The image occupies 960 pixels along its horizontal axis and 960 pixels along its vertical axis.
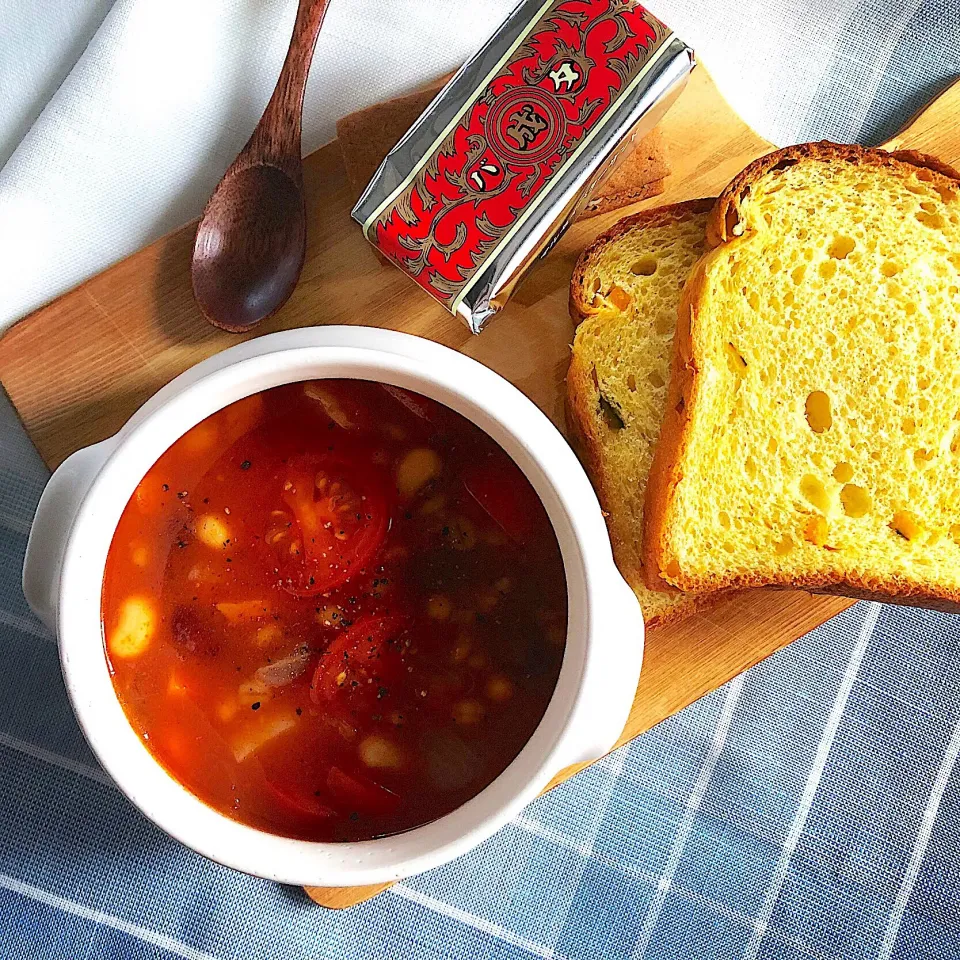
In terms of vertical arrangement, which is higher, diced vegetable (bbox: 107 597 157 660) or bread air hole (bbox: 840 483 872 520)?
diced vegetable (bbox: 107 597 157 660)

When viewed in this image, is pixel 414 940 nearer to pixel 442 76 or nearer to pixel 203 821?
pixel 203 821

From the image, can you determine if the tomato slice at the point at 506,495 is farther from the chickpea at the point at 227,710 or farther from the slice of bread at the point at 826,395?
the chickpea at the point at 227,710

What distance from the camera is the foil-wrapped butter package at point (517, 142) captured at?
1.28m

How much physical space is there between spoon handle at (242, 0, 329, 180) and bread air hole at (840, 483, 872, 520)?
877 mm

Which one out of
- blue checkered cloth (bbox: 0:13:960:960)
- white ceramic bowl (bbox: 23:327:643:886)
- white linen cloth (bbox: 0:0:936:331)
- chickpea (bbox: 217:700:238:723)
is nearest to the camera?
white ceramic bowl (bbox: 23:327:643:886)

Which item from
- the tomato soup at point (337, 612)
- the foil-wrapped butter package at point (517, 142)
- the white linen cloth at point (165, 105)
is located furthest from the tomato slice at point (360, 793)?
the white linen cloth at point (165, 105)

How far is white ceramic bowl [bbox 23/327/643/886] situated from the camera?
3.66 feet

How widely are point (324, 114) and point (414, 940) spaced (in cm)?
129

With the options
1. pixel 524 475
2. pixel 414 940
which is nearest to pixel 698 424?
pixel 524 475

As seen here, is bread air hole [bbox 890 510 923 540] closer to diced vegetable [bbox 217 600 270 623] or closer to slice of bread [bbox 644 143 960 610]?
slice of bread [bbox 644 143 960 610]

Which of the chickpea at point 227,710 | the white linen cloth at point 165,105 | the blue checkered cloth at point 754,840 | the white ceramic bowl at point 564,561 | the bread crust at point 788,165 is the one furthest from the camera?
the blue checkered cloth at point 754,840

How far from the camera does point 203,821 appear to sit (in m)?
1.19

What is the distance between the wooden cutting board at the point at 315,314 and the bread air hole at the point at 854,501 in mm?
330

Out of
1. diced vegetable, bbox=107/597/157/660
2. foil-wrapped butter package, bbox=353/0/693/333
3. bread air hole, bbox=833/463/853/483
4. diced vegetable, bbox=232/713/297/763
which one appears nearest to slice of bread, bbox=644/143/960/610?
bread air hole, bbox=833/463/853/483
